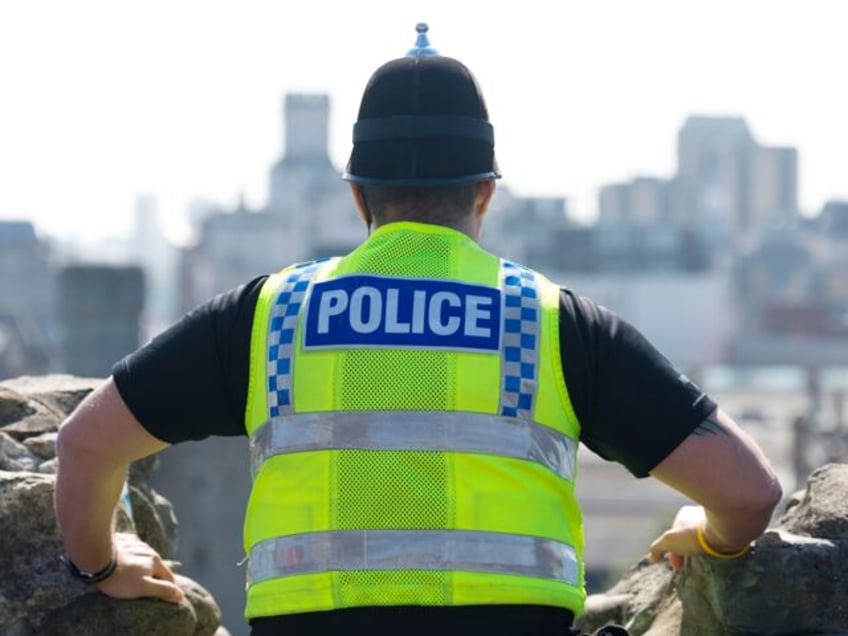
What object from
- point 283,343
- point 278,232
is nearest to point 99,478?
point 283,343

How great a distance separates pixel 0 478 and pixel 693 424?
162cm

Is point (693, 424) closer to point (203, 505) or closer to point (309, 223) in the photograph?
point (203, 505)

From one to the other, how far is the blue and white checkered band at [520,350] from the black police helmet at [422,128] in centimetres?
23

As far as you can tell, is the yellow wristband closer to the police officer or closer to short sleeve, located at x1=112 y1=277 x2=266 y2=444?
the police officer

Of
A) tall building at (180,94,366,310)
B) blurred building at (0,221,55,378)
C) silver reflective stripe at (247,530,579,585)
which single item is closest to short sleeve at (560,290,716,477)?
silver reflective stripe at (247,530,579,585)

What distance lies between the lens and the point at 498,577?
2986mm

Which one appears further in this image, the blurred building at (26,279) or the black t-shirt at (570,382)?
the blurred building at (26,279)

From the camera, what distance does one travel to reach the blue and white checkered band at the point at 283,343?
3.08 m

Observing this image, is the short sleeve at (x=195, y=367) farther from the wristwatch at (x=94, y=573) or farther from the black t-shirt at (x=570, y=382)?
the wristwatch at (x=94, y=573)

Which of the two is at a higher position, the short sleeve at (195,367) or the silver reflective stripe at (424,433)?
the short sleeve at (195,367)

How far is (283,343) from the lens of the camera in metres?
3.09

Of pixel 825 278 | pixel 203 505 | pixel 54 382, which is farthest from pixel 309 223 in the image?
pixel 54 382

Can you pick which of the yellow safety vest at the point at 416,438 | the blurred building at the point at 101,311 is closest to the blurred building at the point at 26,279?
the blurred building at the point at 101,311

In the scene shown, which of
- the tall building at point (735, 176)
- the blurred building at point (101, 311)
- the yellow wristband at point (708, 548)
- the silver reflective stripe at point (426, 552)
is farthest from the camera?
the tall building at point (735, 176)
